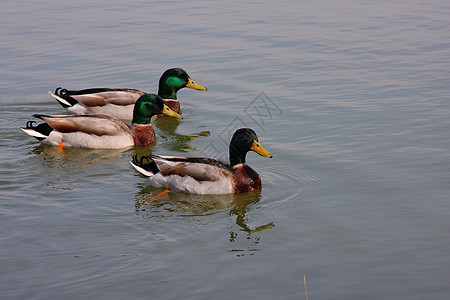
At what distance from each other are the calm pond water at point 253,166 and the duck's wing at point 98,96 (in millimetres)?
459

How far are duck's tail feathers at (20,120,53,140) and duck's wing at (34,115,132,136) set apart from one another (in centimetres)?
9

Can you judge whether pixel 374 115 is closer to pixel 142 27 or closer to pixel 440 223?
pixel 440 223

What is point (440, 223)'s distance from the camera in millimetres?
7875

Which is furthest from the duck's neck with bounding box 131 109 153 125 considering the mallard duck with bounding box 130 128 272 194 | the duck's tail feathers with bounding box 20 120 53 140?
the mallard duck with bounding box 130 128 272 194

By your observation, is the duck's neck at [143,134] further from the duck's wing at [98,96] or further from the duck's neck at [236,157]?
the duck's neck at [236,157]

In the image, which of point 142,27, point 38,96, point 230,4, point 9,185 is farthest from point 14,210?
point 230,4

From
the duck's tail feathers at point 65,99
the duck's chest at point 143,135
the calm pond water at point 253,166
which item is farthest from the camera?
the duck's tail feathers at point 65,99

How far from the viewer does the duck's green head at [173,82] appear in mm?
13883

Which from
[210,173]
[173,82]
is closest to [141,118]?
[173,82]

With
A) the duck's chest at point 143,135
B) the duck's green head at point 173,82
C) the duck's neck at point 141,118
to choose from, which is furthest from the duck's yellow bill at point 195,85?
the duck's chest at point 143,135

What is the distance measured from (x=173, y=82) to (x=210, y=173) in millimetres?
5090

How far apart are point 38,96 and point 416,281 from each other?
9.22 meters

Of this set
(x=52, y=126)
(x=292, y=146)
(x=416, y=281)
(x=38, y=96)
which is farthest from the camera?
(x=38, y=96)

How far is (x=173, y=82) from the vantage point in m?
14.0
